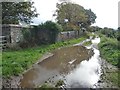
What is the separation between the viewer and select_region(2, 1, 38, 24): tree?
28.8m

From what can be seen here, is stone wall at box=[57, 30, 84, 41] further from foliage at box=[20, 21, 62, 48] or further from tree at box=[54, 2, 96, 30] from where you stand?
foliage at box=[20, 21, 62, 48]

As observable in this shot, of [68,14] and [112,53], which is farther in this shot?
[68,14]

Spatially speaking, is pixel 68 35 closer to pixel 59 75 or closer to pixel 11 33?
pixel 11 33

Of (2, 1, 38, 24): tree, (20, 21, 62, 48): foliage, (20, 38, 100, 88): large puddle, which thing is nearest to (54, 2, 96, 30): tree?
(2, 1, 38, 24): tree

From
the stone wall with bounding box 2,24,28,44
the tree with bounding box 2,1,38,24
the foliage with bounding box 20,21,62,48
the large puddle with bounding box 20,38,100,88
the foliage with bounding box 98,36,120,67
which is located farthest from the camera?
the tree with bounding box 2,1,38,24

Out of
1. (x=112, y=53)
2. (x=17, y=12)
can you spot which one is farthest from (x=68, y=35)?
(x=112, y=53)

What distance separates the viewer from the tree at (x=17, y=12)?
28772mm

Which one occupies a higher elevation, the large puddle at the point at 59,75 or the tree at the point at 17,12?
the tree at the point at 17,12

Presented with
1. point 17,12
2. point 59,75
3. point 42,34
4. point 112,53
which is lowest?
point 59,75

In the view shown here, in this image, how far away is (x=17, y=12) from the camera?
99.4ft

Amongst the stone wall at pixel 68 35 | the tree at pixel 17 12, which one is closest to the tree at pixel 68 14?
the stone wall at pixel 68 35

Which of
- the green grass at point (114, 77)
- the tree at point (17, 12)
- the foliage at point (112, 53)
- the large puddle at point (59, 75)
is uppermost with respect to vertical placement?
the tree at point (17, 12)

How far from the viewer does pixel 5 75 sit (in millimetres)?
11703

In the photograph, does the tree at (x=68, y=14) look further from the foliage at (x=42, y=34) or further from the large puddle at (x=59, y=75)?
the large puddle at (x=59, y=75)
